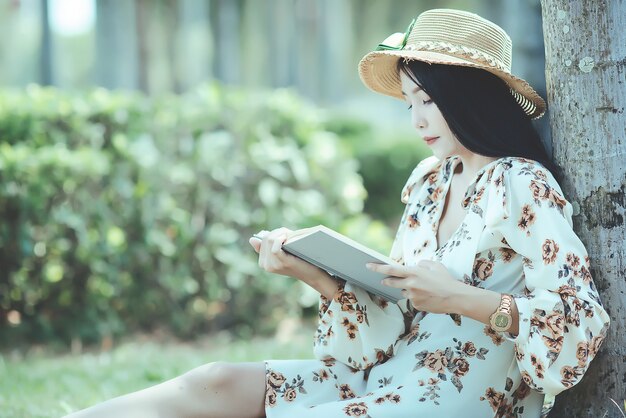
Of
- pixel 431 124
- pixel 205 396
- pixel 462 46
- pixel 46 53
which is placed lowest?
pixel 46 53

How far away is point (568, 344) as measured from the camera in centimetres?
248

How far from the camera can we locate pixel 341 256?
2.55 metres

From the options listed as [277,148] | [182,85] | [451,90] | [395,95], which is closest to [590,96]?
[451,90]

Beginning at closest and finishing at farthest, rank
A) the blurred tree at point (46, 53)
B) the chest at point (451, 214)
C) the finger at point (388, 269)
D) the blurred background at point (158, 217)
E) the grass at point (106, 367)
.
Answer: the finger at point (388, 269)
the chest at point (451, 214)
the grass at point (106, 367)
the blurred background at point (158, 217)
the blurred tree at point (46, 53)

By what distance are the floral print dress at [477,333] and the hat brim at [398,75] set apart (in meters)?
0.23

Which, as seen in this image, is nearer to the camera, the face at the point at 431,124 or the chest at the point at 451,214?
the face at the point at 431,124

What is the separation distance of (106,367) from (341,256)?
9.88ft

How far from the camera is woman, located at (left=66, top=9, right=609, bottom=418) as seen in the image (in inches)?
98.0

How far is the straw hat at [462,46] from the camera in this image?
2723 millimetres

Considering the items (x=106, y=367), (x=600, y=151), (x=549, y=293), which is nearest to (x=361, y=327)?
(x=549, y=293)

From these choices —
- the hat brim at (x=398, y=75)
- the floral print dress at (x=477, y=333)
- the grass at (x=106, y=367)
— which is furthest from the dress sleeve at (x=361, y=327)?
the grass at (x=106, y=367)

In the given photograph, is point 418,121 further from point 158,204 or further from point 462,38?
point 158,204

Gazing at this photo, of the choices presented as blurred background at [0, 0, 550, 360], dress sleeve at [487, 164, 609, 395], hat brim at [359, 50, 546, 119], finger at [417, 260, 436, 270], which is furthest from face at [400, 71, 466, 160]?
blurred background at [0, 0, 550, 360]

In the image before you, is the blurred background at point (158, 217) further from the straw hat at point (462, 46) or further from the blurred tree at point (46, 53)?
the blurred tree at point (46, 53)
